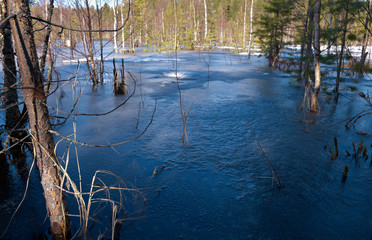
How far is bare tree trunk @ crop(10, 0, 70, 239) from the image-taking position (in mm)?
2094

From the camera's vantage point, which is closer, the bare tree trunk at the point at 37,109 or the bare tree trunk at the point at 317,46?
the bare tree trunk at the point at 37,109

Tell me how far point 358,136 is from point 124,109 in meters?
5.82

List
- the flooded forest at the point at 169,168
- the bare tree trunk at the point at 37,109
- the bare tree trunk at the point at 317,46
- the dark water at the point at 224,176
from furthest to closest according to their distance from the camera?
the bare tree trunk at the point at 317,46
the dark water at the point at 224,176
the flooded forest at the point at 169,168
the bare tree trunk at the point at 37,109

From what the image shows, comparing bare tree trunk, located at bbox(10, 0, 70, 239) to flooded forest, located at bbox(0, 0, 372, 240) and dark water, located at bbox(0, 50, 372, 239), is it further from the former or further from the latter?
dark water, located at bbox(0, 50, 372, 239)

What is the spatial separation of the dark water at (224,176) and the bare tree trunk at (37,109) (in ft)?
2.69

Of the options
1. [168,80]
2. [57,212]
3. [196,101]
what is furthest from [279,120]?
[168,80]

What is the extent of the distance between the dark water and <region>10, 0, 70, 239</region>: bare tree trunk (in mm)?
818

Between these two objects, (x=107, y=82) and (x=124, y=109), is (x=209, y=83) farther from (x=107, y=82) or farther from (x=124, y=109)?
(x=124, y=109)

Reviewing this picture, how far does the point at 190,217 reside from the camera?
3.44 m

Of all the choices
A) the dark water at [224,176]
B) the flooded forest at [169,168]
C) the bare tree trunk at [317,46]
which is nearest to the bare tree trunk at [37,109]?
the flooded forest at [169,168]

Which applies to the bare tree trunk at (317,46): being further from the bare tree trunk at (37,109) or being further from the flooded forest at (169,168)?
the bare tree trunk at (37,109)

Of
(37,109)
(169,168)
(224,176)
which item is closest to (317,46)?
(224,176)

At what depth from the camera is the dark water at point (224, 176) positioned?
3289 mm

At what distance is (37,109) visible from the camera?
2273mm
